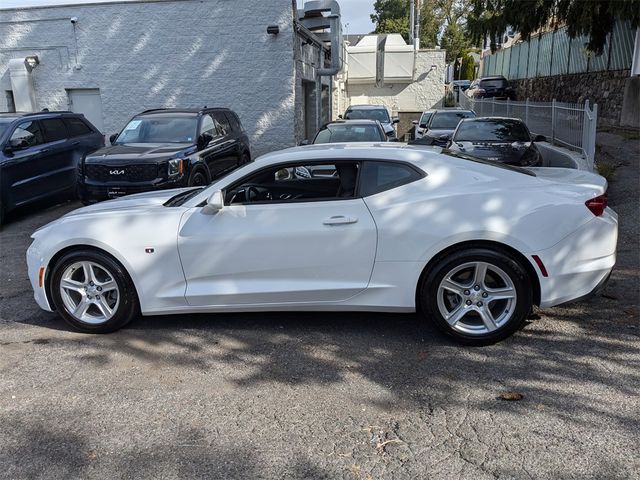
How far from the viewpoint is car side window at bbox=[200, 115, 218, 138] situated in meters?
9.85

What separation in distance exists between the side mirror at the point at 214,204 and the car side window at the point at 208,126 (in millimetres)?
5630

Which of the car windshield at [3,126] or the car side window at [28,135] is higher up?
the car windshield at [3,126]

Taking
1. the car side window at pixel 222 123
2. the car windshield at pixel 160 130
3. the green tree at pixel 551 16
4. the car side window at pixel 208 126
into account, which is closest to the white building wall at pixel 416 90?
the green tree at pixel 551 16

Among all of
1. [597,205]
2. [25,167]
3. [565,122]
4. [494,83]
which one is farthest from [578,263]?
[494,83]

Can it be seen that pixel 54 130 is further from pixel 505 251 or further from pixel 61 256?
pixel 505 251

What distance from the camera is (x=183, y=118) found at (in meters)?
9.91

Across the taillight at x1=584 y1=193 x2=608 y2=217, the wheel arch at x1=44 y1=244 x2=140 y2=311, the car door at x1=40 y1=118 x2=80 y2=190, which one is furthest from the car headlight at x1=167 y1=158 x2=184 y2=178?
the taillight at x1=584 y1=193 x2=608 y2=217

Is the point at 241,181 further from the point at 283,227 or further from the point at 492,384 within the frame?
the point at 492,384

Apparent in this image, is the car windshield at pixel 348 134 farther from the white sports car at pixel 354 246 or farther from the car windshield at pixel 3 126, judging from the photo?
the white sports car at pixel 354 246

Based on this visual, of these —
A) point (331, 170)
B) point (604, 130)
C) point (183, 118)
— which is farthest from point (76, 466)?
point (604, 130)

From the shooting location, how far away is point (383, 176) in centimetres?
433

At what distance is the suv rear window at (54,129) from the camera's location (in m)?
9.80

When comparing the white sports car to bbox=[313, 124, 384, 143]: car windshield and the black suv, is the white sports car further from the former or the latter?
bbox=[313, 124, 384, 143]: car windshield

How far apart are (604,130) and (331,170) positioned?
1447 cm
